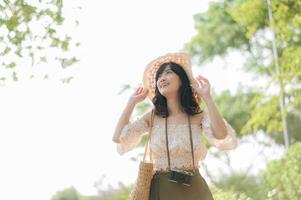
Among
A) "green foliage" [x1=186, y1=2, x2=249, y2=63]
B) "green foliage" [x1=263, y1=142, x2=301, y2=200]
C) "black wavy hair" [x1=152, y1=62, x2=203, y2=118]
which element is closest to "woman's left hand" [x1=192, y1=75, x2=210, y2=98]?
"black wavy hair" [x1=152, y1=62, x2=203, y2=118]

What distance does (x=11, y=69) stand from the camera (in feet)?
12.2

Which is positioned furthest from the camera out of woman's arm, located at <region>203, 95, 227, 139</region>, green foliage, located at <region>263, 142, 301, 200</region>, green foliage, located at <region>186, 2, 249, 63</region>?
green foliage, located at <region>186, 2, 249, 63</region>

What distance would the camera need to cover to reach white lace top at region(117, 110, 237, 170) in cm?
261

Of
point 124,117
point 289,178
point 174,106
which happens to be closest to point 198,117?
point 174,106

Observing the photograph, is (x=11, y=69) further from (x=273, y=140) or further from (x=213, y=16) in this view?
(x=273, y=140)

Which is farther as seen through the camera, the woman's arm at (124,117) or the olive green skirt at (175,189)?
the woman's arm at (124,117)

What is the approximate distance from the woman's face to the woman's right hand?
0.23ft

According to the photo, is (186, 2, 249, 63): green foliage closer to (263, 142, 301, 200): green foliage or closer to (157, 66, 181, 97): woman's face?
(263, 142, 301, 200): green foliage

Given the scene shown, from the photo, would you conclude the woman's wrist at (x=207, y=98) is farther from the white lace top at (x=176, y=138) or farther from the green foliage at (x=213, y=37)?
the green foliage at (x=213, y=37)

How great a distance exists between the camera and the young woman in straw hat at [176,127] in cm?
259

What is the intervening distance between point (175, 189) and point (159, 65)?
2.02ft

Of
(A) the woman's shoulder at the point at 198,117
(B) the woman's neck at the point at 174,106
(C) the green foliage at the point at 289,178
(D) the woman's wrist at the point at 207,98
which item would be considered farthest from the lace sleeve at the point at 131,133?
(C) the green foliage at the point at 289,178

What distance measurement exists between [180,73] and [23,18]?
1.36m

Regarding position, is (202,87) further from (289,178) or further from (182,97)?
(289,178)
